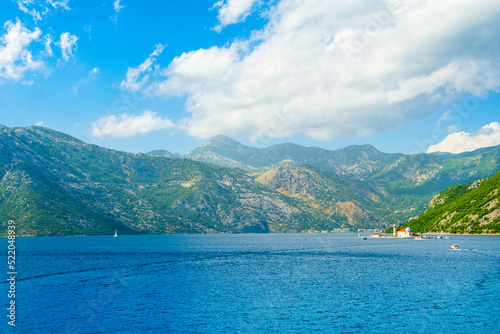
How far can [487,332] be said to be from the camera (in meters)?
55.9

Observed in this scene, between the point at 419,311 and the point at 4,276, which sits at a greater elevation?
the point at 419,311

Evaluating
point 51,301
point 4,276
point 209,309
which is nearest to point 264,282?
point 209,309

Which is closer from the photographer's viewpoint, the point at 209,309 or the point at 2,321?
the point at 2,321

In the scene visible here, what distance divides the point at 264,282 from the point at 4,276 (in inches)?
3235

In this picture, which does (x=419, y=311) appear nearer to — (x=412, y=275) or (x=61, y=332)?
(x=412, y=275)

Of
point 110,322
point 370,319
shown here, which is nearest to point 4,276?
point 110,322

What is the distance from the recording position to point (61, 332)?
2264 inches

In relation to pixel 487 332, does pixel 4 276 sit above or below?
below

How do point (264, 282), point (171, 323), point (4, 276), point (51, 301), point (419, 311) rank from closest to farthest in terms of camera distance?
point (171, 323) → point (419, 311) → point (51, 301) → point (264, 282) → point (4, 276)

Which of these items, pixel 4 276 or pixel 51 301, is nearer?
pixel 51 301

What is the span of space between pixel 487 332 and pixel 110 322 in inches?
2410

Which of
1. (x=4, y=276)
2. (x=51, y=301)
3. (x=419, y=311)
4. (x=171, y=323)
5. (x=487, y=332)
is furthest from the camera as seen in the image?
(x=4, y=276)

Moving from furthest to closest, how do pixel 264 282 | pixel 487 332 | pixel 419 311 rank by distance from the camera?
pixel 264 282 < pixel 419 311 < pixel 487 332

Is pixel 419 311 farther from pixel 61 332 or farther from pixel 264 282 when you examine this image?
pixel 61 332
